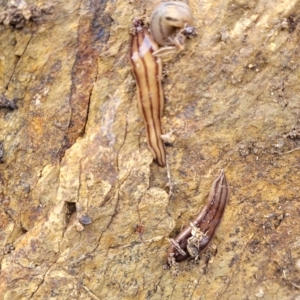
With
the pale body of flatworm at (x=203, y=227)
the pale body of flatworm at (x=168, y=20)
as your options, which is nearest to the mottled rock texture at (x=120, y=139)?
the pale body of flatworm at (x=203, y=227)

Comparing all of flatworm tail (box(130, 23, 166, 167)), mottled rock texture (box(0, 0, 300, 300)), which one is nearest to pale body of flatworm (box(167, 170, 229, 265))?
mottled rock texture (box(0, 0, 300, 300))

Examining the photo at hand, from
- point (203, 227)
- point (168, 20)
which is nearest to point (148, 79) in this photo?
point (168, 20)

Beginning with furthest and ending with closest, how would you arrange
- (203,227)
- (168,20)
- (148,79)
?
(203,227) < (148,79) < (168,20)

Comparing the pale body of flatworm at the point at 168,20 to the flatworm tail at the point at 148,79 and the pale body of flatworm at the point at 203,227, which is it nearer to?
the flatworm tail at the point at 148,79

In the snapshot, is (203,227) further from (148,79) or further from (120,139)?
(148,79)

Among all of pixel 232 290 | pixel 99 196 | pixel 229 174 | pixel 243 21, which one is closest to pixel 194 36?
pixel 243 21

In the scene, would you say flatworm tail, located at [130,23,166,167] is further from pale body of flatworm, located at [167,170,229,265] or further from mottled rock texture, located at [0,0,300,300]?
pale body of flatworm, located at [167,170,229,265]
